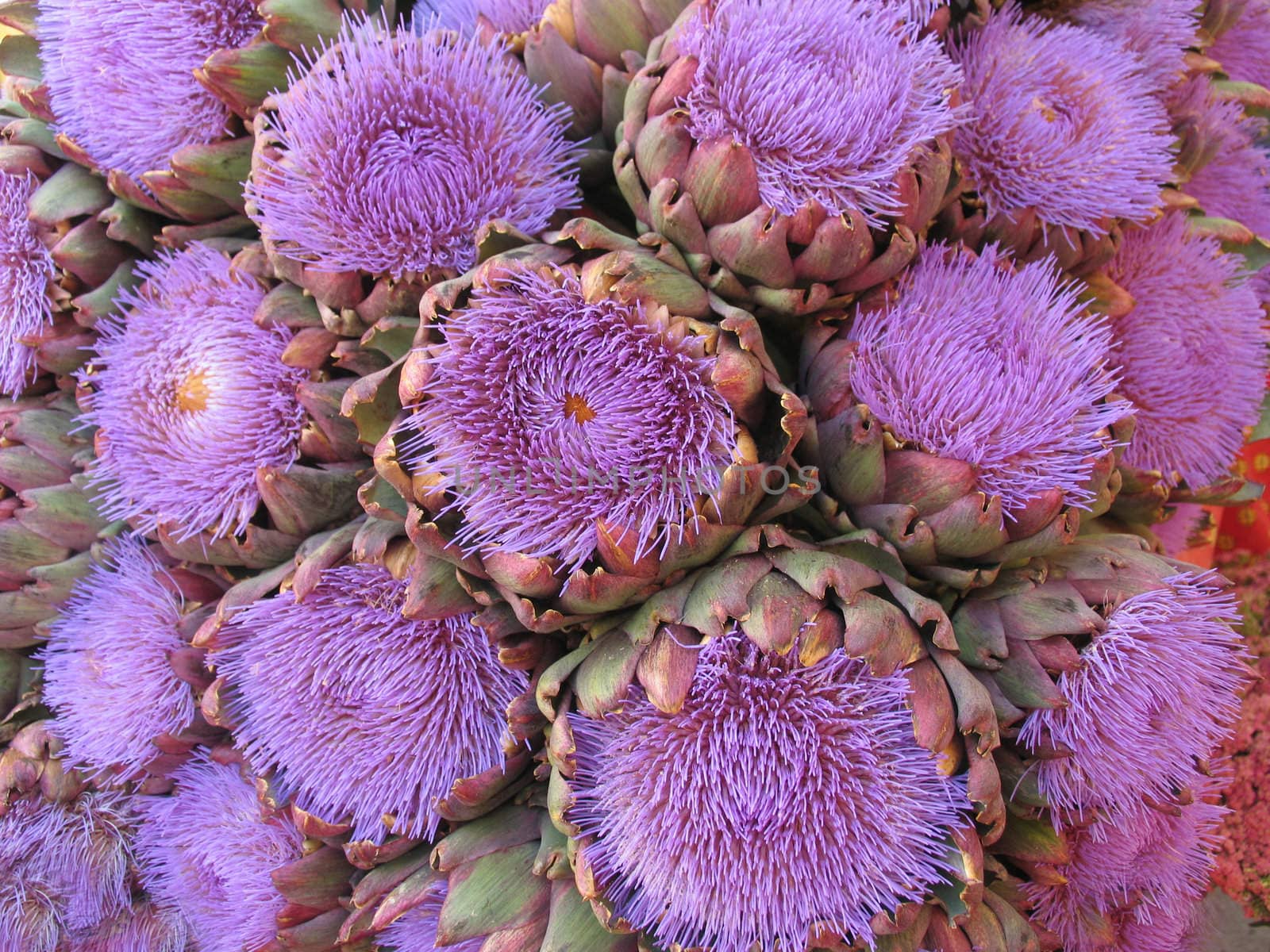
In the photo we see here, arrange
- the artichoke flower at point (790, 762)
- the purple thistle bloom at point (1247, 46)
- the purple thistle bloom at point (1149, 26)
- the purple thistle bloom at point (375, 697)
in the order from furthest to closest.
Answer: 1. the purple thistle bloom at point (1247, 46)
2. the purple thistle bloom at point (1149, 26)
3. the purple thistle bloom at point (375, 697)
4. the artichoke flower at point (790, 762)

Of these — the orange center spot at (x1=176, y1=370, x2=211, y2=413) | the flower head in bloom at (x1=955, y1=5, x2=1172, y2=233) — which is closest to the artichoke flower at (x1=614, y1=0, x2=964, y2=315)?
the flower head in bloom at (x1=955, y1=5, x2=1172, y2=233)

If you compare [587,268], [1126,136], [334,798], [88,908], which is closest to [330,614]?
[334,798]

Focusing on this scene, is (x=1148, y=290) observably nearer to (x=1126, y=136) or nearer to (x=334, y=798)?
(x=1126, y=136)

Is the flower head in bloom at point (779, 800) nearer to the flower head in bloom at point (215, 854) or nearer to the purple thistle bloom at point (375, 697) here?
the purple thistle bloom at point (375, 697)

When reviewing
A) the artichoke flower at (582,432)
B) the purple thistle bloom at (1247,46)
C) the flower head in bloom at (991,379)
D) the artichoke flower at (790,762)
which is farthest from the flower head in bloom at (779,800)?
the purple thistle bloom at (1247,46)

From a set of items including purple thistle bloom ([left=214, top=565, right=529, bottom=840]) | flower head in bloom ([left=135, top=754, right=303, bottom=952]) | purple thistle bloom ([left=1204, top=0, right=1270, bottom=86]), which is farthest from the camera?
purple thistle bloom ([left=1204, top=0, right=1270, bottom=86])

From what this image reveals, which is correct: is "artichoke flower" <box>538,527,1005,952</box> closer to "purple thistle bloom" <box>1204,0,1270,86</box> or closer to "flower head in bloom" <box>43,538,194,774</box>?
"flower head in bloom" <box>43,538,194,774</box>

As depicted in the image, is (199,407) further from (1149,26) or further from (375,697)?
(1149,26)
